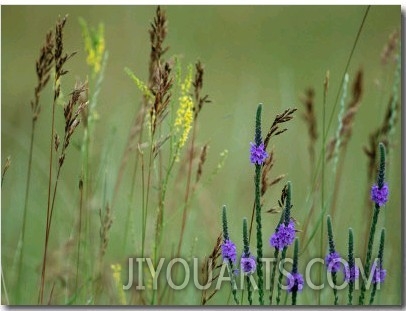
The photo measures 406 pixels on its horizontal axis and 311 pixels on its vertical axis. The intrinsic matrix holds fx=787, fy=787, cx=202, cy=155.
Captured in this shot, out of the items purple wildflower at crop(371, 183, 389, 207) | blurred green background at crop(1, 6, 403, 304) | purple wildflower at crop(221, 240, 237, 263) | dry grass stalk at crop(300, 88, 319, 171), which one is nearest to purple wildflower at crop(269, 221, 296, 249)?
purple wildflower at crop(221, 240, 237, 263)

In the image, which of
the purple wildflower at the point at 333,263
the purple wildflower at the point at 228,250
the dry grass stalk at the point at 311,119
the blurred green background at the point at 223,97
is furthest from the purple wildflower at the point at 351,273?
the dry grass stalk at the point at 311,119

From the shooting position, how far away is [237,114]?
2.57m

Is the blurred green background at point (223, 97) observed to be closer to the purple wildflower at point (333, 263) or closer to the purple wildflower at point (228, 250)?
the purple wildflower at point (333, 263)

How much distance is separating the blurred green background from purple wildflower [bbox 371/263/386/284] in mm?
77

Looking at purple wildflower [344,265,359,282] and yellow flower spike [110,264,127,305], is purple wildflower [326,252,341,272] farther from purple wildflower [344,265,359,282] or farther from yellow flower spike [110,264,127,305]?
yellow flower spike [110,264,127,305]

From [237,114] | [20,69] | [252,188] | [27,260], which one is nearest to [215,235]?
[252,188]

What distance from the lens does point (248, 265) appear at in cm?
203

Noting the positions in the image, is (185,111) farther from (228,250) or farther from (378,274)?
(378,274)

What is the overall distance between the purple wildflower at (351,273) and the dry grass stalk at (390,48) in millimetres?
643

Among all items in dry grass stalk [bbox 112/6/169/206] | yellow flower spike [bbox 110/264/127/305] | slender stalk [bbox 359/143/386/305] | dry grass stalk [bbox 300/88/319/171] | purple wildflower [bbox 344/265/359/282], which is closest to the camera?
slender stalk [bbox 359/143/386/305]

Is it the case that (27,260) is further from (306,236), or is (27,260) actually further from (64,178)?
(306,236)

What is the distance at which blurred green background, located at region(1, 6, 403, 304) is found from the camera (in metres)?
2.33

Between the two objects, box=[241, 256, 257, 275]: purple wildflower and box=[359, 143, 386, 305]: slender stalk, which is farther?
box=[241, 256, 257, 275]: purple wildflower

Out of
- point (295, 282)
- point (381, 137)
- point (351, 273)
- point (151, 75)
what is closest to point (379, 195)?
point (351, 273)
